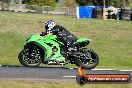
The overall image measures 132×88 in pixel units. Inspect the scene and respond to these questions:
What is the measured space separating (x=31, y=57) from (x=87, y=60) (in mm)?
1970

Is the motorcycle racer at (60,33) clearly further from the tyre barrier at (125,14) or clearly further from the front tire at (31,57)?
the tyre barrier at (125,14)

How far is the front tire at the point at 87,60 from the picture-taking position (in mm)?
16047

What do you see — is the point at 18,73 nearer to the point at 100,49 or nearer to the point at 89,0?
the point at 100,49

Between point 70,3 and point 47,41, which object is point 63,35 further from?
point 70,3

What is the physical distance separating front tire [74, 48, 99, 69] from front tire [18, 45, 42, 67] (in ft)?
4.64

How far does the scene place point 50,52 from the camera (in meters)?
16.5

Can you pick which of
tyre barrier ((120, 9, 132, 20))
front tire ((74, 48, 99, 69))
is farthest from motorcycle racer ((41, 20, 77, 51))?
tyre barrier ((120, 9, 132, 20))

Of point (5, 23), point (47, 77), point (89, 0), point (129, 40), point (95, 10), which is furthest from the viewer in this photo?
point (89, 0)

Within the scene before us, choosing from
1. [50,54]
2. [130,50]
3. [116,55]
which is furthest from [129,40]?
[50,54]

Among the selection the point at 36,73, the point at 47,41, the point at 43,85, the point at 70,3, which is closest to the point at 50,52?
the point at 47,41

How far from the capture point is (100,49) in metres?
28.4

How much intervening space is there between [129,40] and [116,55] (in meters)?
6.87

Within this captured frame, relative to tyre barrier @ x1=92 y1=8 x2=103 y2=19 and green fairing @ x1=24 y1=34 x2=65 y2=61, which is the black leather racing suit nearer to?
green fairing @ x1=24 y1=34 x2=65 y2=61

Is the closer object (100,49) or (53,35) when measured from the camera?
(53,35)
